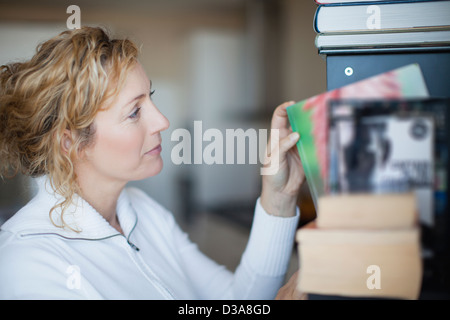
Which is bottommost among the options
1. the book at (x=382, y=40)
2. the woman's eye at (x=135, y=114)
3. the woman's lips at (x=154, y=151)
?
the woman's lips at (x=154, y=151)

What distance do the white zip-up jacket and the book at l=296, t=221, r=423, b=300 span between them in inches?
14.6

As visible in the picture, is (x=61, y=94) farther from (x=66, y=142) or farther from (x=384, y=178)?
(x=384, y=178)

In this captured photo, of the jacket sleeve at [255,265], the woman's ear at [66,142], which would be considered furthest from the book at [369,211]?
the woman's ear at [66,142]

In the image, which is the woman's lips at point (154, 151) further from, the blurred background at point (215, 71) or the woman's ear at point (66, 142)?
the blurred background at point (215, 71)

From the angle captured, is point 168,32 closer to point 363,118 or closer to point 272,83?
point 272,83

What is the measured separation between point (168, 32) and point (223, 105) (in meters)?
1.21

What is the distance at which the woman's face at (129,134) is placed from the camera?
0.93 meters

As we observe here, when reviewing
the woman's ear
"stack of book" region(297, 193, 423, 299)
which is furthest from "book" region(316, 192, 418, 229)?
the woman's ear

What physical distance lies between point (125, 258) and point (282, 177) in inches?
16.0

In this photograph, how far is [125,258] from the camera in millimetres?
1001

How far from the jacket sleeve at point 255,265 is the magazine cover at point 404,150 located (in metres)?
0.44

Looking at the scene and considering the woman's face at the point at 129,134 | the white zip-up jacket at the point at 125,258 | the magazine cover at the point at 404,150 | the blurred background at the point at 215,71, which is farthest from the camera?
the blurred background at the point at 215,71

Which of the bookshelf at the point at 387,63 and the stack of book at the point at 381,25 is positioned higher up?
the stack of book at the point at 381,25

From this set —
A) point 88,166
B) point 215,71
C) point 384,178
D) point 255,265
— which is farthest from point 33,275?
point 215,71
